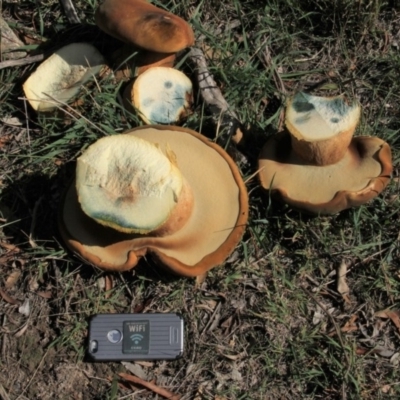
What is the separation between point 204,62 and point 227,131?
1.37 ft

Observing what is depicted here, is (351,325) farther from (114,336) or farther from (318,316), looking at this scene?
(114,336)

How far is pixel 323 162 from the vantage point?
273 centimetres

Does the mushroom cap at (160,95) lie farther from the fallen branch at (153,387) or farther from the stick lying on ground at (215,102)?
the fallen branch at (153,387)

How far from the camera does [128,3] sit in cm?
300

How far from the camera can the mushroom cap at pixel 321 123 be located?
8.51 feet

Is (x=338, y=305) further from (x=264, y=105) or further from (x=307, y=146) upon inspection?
(x=264, y=105)

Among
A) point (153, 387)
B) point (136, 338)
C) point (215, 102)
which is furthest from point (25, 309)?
point (215, 102)

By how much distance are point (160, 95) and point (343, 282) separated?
1.27m

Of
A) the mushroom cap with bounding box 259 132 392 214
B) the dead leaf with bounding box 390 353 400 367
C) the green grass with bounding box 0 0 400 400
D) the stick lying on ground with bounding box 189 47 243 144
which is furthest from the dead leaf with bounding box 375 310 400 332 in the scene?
the stick lying on ground with bounding box 189 47 243 144

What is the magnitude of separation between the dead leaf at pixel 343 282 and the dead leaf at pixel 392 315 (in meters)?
0.16

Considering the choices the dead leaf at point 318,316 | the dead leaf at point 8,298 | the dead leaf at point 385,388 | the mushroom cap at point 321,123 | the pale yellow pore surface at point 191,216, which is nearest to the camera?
the mushroom cap at point 321,123

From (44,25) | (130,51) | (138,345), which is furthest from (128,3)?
(138,345)

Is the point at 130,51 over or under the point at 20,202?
over

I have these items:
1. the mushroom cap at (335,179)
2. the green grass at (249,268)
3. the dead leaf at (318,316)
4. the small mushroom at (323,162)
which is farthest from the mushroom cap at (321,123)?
the dead leaf at (318,316)
